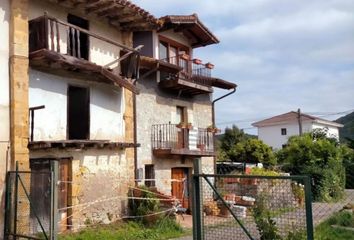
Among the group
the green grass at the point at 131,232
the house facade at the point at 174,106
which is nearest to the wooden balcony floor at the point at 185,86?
the house facade at the point at 174,106

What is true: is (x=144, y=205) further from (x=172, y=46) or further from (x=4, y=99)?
(x=172, y=46)

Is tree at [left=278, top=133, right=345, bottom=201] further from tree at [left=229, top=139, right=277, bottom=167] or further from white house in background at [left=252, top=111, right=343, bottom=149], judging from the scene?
white house in background at [left=252, top=111, right=343, bottom=149]

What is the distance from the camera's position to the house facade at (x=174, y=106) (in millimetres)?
16250

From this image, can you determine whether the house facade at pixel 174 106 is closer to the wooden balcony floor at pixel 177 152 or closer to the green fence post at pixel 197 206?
the wooden balcony floor at pixel 177 152

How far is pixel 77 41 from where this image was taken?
12.3 meters

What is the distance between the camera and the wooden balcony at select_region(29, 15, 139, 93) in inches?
441

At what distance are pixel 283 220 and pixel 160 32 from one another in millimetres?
12003

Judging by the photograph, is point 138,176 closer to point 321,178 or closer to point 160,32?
point 160,32

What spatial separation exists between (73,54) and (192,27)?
767cm

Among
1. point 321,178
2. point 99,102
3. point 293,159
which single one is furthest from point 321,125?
point 99,102

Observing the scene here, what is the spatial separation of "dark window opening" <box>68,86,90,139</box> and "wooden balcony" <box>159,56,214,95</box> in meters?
4.38

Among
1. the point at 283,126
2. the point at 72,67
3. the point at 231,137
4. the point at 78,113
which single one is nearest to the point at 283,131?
the point at 283,126

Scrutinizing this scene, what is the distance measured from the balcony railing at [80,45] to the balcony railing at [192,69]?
404 cm

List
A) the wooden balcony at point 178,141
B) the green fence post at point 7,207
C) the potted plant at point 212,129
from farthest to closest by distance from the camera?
the potted plant at point 212,129
the wooden balcony at point 178,141
the green fence post at point 7,207
